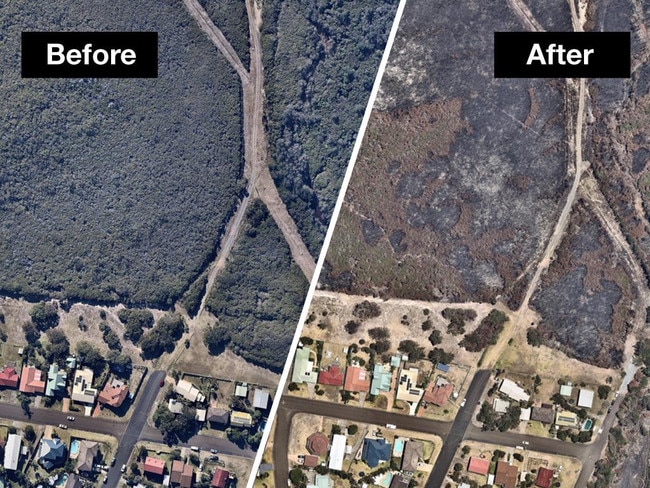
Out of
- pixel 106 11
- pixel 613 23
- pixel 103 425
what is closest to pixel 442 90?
pixel 613 23

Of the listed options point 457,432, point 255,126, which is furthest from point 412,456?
point 255,126

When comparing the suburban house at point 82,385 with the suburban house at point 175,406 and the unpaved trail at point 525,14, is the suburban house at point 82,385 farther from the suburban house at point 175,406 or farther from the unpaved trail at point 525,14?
the unpaved trail at point 525,14

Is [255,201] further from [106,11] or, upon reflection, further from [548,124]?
[548,124]

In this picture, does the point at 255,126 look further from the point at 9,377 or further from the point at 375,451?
the point at 9,377

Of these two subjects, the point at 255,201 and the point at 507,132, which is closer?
the point at 507,132

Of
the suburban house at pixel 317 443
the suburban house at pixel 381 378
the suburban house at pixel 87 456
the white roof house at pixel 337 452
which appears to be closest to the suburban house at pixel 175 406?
the suburban house at pixel 87 456

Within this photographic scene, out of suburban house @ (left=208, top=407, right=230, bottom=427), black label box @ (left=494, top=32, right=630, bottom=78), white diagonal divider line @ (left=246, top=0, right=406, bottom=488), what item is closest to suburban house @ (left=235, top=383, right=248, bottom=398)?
suburban house @ (left=208, top=407, right=230, bottom=427)
